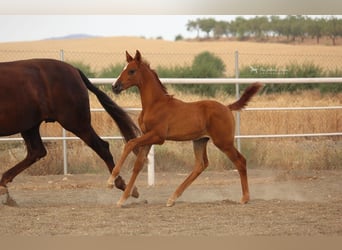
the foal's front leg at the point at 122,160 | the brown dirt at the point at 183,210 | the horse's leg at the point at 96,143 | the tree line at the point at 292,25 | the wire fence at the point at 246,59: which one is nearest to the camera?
the tree line at the point at 292,25

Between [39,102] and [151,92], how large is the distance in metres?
1.13

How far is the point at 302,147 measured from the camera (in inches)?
419

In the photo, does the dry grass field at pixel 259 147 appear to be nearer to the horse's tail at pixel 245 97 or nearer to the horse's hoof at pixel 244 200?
the horse's tail at pixel 245 97

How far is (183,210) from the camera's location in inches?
203

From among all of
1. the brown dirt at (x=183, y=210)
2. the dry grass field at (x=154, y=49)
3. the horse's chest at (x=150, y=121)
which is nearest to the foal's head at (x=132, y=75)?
the horse's chest at (x=150, y=121)

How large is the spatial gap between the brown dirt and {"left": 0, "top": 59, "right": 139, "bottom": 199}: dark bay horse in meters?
0.65

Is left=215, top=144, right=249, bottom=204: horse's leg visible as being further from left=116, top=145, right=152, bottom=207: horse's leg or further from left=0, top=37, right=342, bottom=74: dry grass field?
left=0, top=37, right=342, bottom=74: dry grass field

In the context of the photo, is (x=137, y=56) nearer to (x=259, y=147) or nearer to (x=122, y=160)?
(x=122, y=160)

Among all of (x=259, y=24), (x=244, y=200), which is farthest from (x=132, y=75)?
(x=259, y=24)

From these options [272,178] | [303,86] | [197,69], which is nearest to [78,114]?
[272,178]

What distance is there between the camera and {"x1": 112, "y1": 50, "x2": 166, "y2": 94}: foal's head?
5.59m

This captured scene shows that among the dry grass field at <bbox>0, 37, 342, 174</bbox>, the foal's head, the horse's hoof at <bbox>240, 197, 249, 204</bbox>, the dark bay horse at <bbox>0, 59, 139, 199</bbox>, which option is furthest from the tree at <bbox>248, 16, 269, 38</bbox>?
the dry grass field at <bbox>0, 37, 342, 174</bbox>

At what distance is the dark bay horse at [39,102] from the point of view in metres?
5.92

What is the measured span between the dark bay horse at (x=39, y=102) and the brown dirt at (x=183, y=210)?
25.4 inches
